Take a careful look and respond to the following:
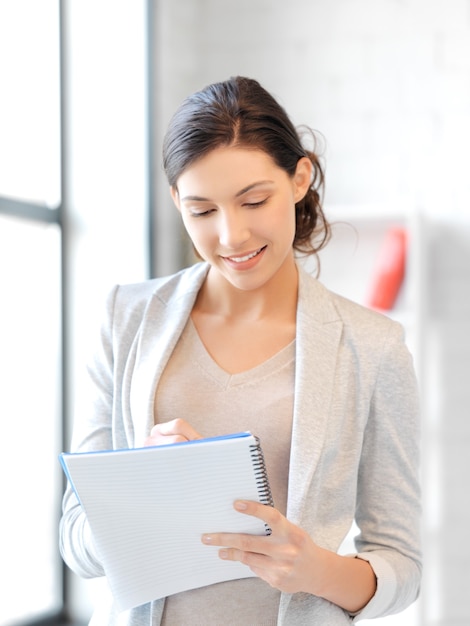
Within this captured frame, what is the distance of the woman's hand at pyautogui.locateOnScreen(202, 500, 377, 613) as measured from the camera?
3.48ft

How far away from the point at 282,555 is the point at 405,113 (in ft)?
7.23

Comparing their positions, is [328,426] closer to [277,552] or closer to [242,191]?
[277,552]

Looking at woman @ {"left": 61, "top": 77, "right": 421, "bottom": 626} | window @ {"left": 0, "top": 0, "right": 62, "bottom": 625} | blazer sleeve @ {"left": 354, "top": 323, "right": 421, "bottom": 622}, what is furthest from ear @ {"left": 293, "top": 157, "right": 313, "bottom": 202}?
window @ {"left": 0, "top": 0, "right": 62, "bottom": 625}

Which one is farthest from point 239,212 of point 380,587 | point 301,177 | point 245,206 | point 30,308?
point 30,308

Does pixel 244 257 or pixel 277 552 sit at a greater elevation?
pixel 244 257

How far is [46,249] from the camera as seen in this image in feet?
9.35

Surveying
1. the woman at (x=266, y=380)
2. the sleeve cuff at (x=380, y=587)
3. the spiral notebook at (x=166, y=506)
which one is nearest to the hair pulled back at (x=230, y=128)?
the woman at (x=266, y=380)

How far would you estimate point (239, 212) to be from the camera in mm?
1202

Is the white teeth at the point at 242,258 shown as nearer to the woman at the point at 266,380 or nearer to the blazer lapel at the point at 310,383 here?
the woman at the point at 266,380

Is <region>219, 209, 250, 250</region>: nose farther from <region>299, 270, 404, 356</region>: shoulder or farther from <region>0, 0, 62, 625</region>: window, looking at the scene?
<region>0, 0, 62, 625</region>: window

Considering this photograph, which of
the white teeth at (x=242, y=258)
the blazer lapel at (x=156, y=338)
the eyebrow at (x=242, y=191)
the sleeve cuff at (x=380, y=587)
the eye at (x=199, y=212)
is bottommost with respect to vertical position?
the sleeve cuff at (x=380, y=587)

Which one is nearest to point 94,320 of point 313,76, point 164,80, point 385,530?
point 164,80

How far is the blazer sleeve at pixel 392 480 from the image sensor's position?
128 centimetres

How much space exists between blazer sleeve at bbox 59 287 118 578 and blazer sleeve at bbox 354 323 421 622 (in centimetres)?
35
